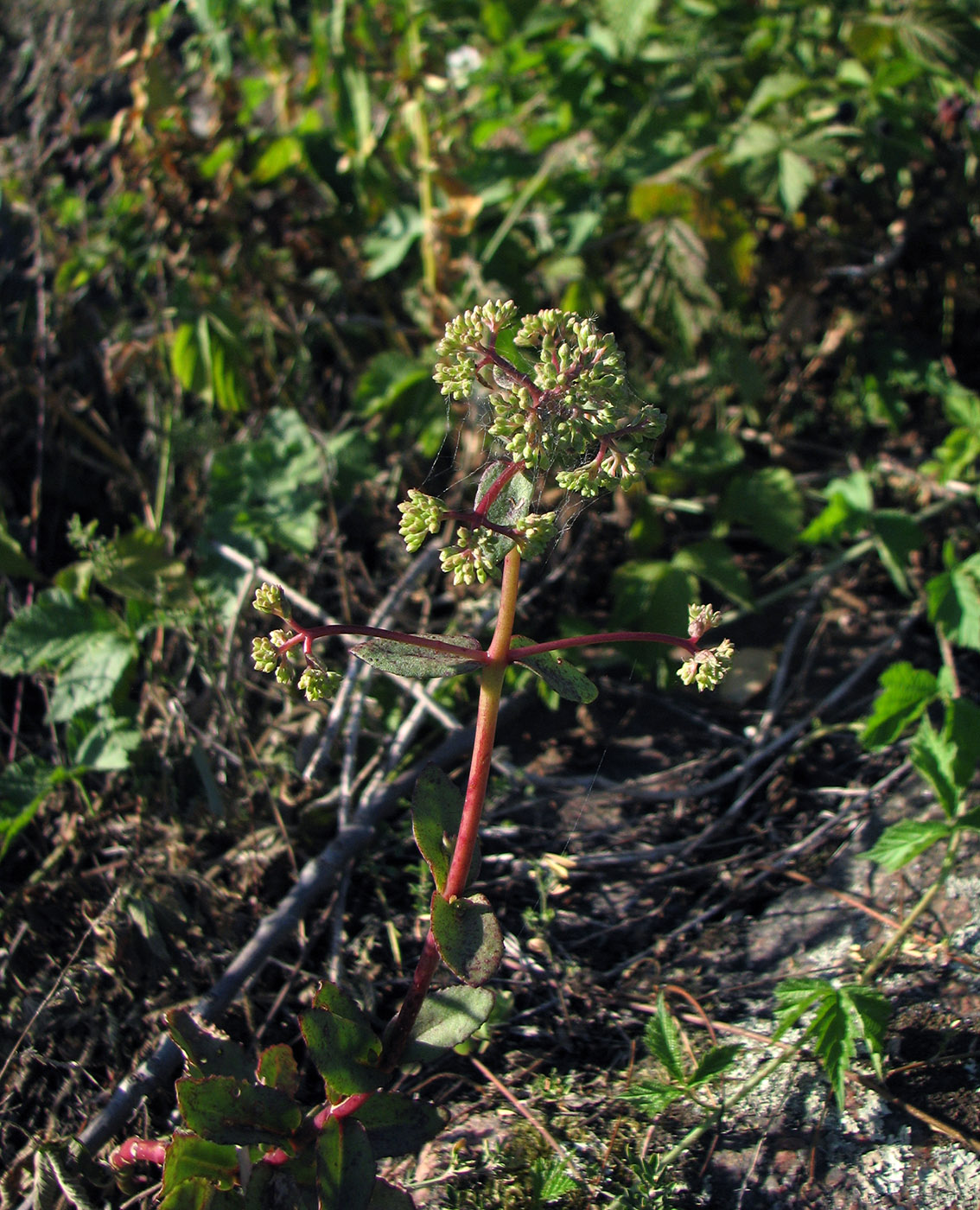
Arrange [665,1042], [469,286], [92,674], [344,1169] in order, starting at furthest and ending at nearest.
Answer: [469,286] → [92,674] → [665,1042] → [344,1169]

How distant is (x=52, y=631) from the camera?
220 cm

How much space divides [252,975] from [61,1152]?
0.39 m

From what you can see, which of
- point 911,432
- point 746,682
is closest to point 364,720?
→ point 746,682

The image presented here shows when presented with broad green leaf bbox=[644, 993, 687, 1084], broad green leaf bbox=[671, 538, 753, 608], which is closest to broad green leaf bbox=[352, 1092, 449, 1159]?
broad green leaf bbox=[644, 993, 687, 1084]

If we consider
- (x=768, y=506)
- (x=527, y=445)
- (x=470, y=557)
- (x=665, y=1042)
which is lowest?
(x=665, y=1042)

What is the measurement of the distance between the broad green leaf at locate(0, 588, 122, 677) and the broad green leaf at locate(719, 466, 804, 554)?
63.3 inches

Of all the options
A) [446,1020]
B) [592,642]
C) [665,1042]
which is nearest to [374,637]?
[592,642]

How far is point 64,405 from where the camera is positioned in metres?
2.85

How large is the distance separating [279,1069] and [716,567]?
156 cm

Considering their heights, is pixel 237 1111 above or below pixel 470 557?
below

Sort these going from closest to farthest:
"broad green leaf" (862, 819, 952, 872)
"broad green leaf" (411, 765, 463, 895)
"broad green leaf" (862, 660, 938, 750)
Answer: "broad green leaf" (411, 765, 463, 895)
"broad green leaf" (862, 819, 952, 872)
"broad green leaf" (862, 660, 938, 750)

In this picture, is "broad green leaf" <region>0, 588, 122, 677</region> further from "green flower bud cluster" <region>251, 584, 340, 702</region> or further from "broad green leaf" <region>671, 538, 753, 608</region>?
"broad green leaf" <region>671, 538, 753, 608</region>

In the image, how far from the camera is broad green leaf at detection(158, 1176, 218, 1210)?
1.19 meters

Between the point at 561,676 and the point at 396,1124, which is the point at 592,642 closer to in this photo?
the point at 561,676
